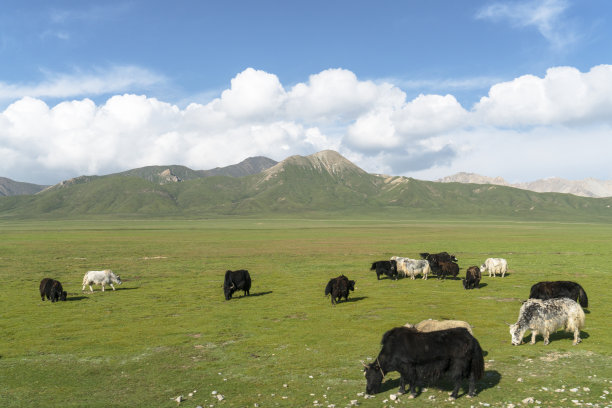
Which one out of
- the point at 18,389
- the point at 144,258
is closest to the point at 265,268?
the point at 144,258

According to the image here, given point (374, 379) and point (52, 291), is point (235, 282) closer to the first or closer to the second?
point (52, 291)

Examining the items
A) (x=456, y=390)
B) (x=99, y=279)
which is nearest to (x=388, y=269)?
(x=456, y=390)

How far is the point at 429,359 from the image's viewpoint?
36.0ft

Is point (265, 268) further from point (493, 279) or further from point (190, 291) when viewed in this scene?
point (493, 279)

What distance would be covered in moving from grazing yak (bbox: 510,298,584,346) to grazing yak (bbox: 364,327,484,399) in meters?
5.37

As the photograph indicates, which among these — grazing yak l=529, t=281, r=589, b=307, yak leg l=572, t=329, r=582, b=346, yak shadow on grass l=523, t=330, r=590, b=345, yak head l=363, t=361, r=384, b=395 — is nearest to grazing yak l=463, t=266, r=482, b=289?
grazing yak l=529, t=281, r=589, b=307

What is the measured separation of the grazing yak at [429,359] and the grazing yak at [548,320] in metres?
5.37

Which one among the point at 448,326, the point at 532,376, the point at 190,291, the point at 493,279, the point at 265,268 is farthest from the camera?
the point at 265,268

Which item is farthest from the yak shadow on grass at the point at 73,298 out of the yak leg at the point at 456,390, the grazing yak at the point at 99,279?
the yak leg at the point at 456,390

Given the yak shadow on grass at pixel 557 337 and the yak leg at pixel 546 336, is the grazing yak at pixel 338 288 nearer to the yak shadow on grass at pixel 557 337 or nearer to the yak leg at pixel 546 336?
the yak shadow on grass at pixel 557 337

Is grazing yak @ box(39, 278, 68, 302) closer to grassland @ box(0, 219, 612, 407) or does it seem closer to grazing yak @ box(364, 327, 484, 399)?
grassland @ box(0, 219, 612, 407)

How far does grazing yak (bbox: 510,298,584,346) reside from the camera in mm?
14945

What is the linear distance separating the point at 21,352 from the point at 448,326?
1746 cm

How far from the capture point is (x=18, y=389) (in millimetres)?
12203
